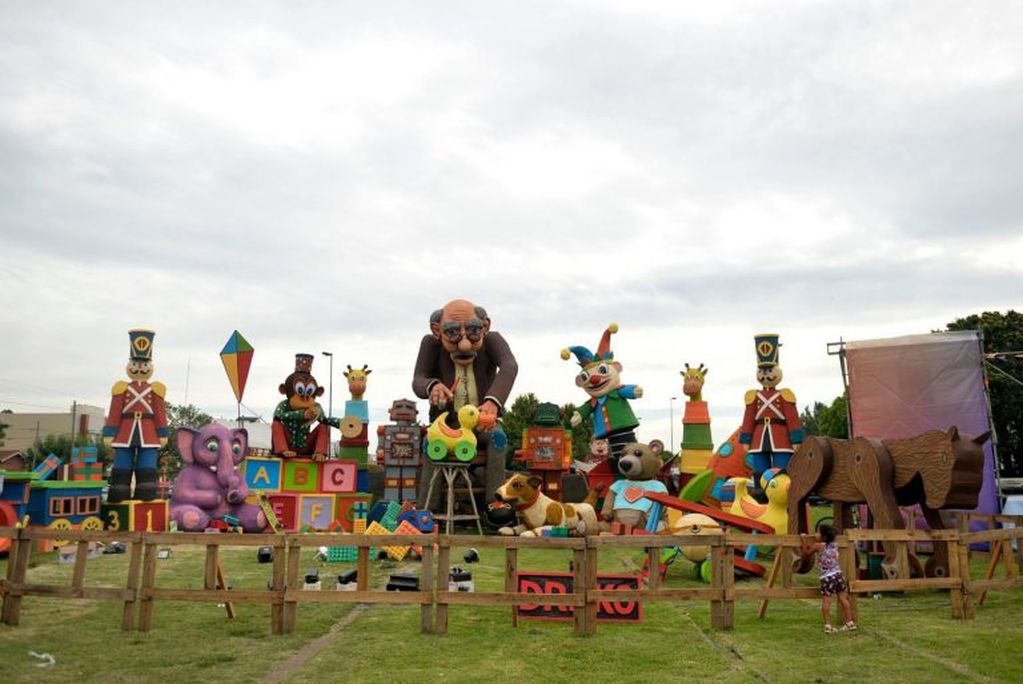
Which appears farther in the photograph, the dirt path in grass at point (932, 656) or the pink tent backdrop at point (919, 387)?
the pink tent backdrop at point (919, 387)

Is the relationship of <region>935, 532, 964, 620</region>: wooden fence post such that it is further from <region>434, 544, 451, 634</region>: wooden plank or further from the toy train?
the toy train

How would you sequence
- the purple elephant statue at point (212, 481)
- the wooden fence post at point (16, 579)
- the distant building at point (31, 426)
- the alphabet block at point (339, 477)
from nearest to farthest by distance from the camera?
the wooden fence post at point (16, 579), the purple elephant statue at point (212, 481), the alphabet block at point (339, 477), the distant building at point (31, 426)

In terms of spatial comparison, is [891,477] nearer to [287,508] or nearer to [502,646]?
[502,646]

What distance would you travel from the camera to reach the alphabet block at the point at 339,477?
2062 centimetres

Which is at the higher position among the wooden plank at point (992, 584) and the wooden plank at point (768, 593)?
the wooden plank at point (768, 593)

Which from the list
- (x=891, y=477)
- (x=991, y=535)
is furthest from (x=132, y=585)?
(x=891, y=477)

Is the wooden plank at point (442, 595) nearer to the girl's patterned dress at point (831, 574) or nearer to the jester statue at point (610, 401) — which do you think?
the girl's patterned dress at point (831, 574)

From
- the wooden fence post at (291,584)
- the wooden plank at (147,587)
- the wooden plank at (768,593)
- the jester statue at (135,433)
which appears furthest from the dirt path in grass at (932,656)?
the jester statue at (135,433)

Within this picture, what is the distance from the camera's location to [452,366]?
2109cm

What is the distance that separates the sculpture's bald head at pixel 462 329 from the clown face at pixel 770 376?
7.07 m

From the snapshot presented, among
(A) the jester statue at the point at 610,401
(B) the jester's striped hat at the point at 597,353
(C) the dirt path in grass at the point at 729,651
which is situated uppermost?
(B) the jester's striped hat at the point at 597,353

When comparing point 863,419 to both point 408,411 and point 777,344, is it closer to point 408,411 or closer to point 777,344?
point 777,344

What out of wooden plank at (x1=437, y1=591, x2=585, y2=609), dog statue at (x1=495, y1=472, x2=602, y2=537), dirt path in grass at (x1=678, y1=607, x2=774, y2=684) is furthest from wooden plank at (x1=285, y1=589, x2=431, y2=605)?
dog statue at (x1=495, y1=472, x2=602, y2=537)

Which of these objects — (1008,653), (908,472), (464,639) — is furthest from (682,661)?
(908,472)
